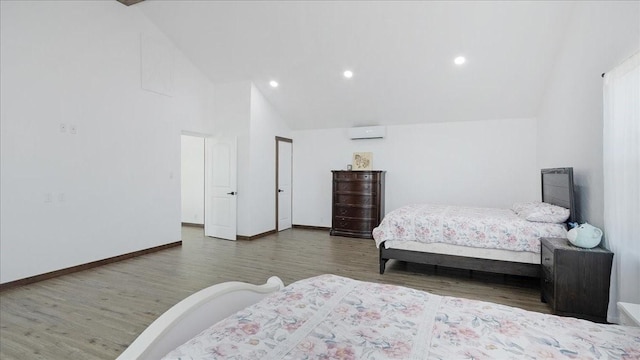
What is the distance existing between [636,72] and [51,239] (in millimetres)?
6057

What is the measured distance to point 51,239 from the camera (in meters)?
3.78

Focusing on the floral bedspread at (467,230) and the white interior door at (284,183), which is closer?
the floral bedspread at (467,230)

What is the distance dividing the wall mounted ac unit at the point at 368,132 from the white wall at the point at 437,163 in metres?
0.18

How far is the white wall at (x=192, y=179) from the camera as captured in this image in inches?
287

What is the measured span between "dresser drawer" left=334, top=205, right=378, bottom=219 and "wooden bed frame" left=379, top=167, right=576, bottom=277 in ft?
6.92

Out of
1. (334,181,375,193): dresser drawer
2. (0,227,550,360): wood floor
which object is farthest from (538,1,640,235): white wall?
(334,181,375,193): dresser drawer

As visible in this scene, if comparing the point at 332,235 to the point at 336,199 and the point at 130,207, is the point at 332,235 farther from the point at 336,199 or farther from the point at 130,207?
the point at 130,207

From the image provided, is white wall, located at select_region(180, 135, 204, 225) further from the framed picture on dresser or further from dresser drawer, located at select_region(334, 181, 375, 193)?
the framed picture on dresser

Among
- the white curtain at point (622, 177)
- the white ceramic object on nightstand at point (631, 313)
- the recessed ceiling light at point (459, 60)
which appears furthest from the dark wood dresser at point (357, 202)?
the white ceramic object on nightstand at point (631, 313)

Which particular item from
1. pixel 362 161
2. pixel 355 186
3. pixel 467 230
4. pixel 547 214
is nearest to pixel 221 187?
pixel 355 186

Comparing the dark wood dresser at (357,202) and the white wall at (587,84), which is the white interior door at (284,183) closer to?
the dark wood dresser at (357,202)

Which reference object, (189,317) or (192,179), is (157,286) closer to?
(189,317)

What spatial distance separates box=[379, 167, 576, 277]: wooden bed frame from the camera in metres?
3.31

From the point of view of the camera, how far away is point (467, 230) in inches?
142
